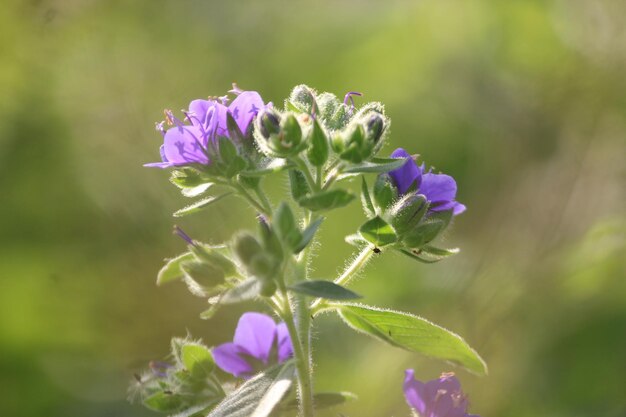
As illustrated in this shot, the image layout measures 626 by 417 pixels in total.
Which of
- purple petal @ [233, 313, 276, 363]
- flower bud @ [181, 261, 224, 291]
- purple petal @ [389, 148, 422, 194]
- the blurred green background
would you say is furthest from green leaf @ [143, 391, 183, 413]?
the blurred green background

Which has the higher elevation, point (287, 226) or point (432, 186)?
point (432, 186)

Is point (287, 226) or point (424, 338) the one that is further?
point (424, 338)

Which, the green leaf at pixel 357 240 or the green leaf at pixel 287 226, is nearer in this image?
the green leaf at pixel 287 226

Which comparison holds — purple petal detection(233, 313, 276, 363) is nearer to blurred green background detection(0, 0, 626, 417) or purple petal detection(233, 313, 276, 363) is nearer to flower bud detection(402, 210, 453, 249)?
flower bud detection(402, 210, 453, 249)

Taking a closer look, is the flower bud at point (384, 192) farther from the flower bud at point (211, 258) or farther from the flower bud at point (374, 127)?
the flower bud at point (211, 258)

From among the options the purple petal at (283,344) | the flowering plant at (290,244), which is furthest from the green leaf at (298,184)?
the purple petal at (283,344)

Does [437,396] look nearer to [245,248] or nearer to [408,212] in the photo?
[408,212]

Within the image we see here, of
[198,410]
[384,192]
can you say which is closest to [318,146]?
[384,192]
